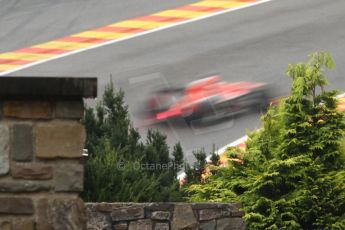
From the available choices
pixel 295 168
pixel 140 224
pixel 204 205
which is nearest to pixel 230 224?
pixel 204 205

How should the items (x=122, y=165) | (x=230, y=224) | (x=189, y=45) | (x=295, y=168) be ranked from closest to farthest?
(x=230, y=224), (x=295, y=168), (x=122, y=165), (x=189, y=45)

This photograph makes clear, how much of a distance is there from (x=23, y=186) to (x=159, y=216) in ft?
24.4

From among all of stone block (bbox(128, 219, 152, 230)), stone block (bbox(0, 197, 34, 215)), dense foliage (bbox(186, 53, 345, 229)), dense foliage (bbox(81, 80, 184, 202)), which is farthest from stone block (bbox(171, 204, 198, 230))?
stone block (bbox(0, 197, 34, 215))

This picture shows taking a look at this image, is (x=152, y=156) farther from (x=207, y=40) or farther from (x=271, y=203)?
(x=207, y=40)

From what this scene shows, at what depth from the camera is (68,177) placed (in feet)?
20.6

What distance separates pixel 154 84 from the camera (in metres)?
31.8

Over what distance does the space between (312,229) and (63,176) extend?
927 centimetres

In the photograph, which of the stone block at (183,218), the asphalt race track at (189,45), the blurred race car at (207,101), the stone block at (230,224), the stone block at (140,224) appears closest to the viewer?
the stone block at (140,224)

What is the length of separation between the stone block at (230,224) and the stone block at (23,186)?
790cm

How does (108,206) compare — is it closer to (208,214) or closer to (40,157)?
(208,214)

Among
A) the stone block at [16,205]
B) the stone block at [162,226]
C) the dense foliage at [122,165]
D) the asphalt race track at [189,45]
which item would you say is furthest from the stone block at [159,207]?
the asphalt race track at [189,45]

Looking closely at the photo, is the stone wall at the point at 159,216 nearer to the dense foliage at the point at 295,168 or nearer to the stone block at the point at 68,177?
the dense foliage at the point at 295,168

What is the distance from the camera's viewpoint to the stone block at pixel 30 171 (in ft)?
20.8

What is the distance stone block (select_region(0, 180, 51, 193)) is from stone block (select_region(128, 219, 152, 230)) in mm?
7354
